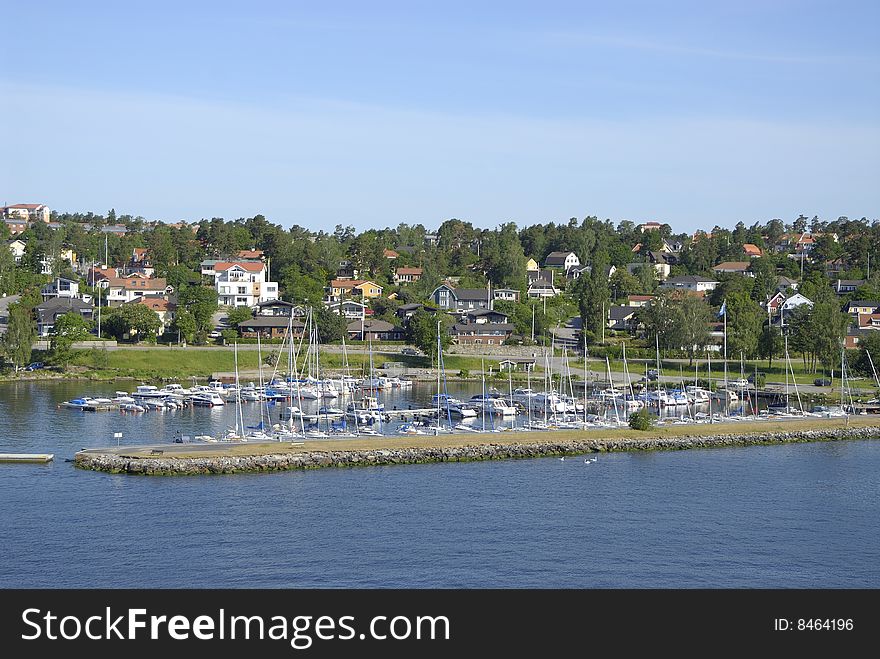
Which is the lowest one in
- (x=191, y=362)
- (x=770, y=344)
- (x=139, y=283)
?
(x=191, y=362)

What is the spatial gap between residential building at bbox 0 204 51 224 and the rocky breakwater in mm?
89954

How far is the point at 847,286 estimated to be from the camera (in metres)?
67.9

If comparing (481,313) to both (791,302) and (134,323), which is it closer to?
(791,302)

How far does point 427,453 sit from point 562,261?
172 feet

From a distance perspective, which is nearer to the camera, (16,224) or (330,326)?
(330,326)

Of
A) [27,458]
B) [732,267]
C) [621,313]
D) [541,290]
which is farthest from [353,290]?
[27,458]

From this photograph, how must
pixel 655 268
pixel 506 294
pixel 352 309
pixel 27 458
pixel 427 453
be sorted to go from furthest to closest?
pixel 655 268
pixel 506 294
pixel 352 309
pixel 427 453
pixel 27 458

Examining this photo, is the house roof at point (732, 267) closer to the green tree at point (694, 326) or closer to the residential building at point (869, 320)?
the residential building at point (869, 320)

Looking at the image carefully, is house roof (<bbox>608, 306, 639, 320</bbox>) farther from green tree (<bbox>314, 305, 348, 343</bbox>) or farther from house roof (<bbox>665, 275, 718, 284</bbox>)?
green tree (<bbox>314, 305, 348, 343</bbox>)

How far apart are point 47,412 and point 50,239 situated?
1615 inches

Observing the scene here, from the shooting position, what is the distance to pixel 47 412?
1437 inches

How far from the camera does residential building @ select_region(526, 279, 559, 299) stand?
68.4m
